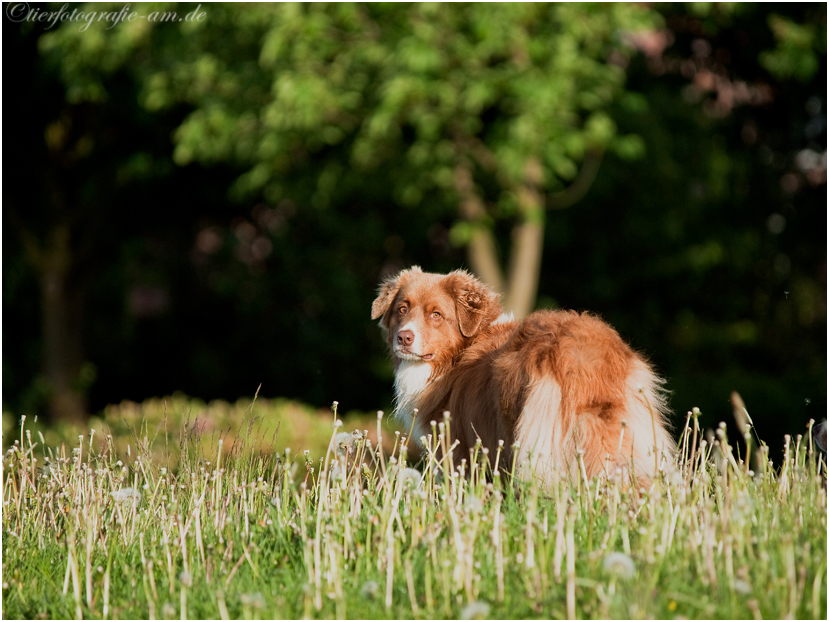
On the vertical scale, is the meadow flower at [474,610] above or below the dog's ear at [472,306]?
below

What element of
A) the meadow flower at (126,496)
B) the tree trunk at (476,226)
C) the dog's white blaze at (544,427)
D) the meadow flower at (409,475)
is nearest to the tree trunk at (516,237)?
the tree trunk at (476,226)

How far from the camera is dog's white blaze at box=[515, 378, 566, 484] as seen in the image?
437 centimetres

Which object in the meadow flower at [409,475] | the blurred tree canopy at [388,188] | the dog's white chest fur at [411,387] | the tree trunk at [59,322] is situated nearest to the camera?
the meadow flower at [409,475]

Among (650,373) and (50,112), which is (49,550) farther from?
(50,112)

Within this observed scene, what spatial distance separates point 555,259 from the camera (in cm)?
1653

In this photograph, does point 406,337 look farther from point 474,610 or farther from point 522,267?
point 522,267

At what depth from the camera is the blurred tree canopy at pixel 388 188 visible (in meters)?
9.70

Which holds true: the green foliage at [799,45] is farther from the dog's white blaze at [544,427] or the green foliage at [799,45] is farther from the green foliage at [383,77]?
the dog's white blaze at [544,427]

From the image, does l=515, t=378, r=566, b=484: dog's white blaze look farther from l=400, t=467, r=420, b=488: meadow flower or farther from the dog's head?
the dog's head

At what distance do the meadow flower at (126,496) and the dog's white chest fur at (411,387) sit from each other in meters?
1.82

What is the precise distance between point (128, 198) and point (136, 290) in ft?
10.0

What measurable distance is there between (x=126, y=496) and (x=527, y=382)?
2112 millimetres

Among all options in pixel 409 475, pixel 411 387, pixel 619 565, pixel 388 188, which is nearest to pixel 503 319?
pixel 411 387

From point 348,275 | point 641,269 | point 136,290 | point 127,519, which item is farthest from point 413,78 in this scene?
point 136,290
